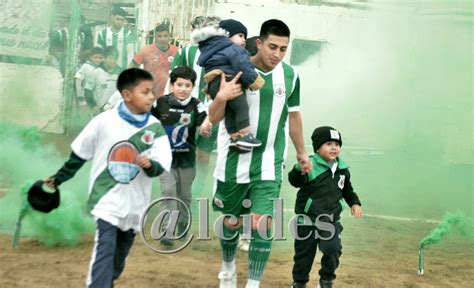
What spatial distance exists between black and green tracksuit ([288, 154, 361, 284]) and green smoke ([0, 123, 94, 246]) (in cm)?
203

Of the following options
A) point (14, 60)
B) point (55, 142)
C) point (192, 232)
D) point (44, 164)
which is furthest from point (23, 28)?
point (192, 232)

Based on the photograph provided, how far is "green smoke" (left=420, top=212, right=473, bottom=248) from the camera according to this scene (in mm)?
7117

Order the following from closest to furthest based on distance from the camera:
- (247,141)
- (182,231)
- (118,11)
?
1. (247,141)
2. (182,231)
3. (118,11)

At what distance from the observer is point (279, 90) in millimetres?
5621

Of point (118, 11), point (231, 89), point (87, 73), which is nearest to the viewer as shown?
point (231, 89)

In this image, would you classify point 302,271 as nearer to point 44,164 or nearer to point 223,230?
point 223,230

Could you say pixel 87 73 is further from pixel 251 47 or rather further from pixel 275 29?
pixel 275 29

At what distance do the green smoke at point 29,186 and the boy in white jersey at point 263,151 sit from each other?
5.41 ft

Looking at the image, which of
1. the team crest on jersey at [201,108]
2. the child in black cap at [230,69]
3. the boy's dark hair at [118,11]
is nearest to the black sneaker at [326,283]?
the child in black cap at [230,69]

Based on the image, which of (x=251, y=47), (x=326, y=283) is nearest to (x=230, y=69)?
(x=326, y=283)

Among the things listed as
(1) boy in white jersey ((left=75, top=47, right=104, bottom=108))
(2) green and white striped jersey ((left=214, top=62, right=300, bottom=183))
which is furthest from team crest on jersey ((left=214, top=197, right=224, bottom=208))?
(1) boy in white jersey ((left=75, top=47, right=104, bottom=108))

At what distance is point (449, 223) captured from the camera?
24.7ft

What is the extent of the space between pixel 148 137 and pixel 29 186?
2.19 meters

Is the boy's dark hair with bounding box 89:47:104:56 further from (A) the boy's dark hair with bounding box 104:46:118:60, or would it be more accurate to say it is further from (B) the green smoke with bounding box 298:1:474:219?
(B) the green smoke with bounding box 298:1:474:219
